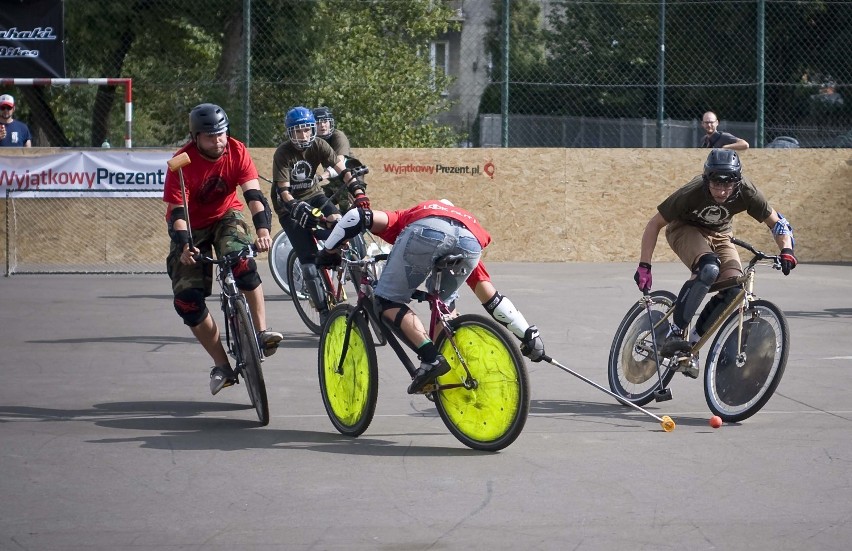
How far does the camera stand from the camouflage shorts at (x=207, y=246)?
25.9 ft

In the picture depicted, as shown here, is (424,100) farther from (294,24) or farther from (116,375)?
(116,375)

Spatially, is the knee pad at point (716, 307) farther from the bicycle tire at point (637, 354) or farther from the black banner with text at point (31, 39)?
the black banner with text at point (31, 39)

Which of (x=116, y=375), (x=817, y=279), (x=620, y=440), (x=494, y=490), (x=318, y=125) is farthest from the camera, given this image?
(x=817, y=279)

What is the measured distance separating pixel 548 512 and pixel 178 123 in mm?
16550

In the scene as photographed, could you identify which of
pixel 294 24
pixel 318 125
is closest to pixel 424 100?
pixel 294 24

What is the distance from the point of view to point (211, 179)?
8016 mm

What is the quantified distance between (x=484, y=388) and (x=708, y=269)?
1981 mm

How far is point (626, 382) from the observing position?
8.54 meters

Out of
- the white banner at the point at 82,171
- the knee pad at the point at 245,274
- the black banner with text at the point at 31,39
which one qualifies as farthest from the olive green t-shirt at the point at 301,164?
the black banner with text at the point at 31,39

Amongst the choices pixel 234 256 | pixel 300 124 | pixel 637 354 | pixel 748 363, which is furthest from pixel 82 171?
pixel 748 363

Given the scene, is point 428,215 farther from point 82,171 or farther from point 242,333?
point 82,171

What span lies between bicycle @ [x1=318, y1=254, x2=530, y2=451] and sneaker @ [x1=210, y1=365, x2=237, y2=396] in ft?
2.25

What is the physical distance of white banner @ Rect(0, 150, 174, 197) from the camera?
1717 cm

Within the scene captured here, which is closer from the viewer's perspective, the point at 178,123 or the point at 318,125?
the point at 318,125
